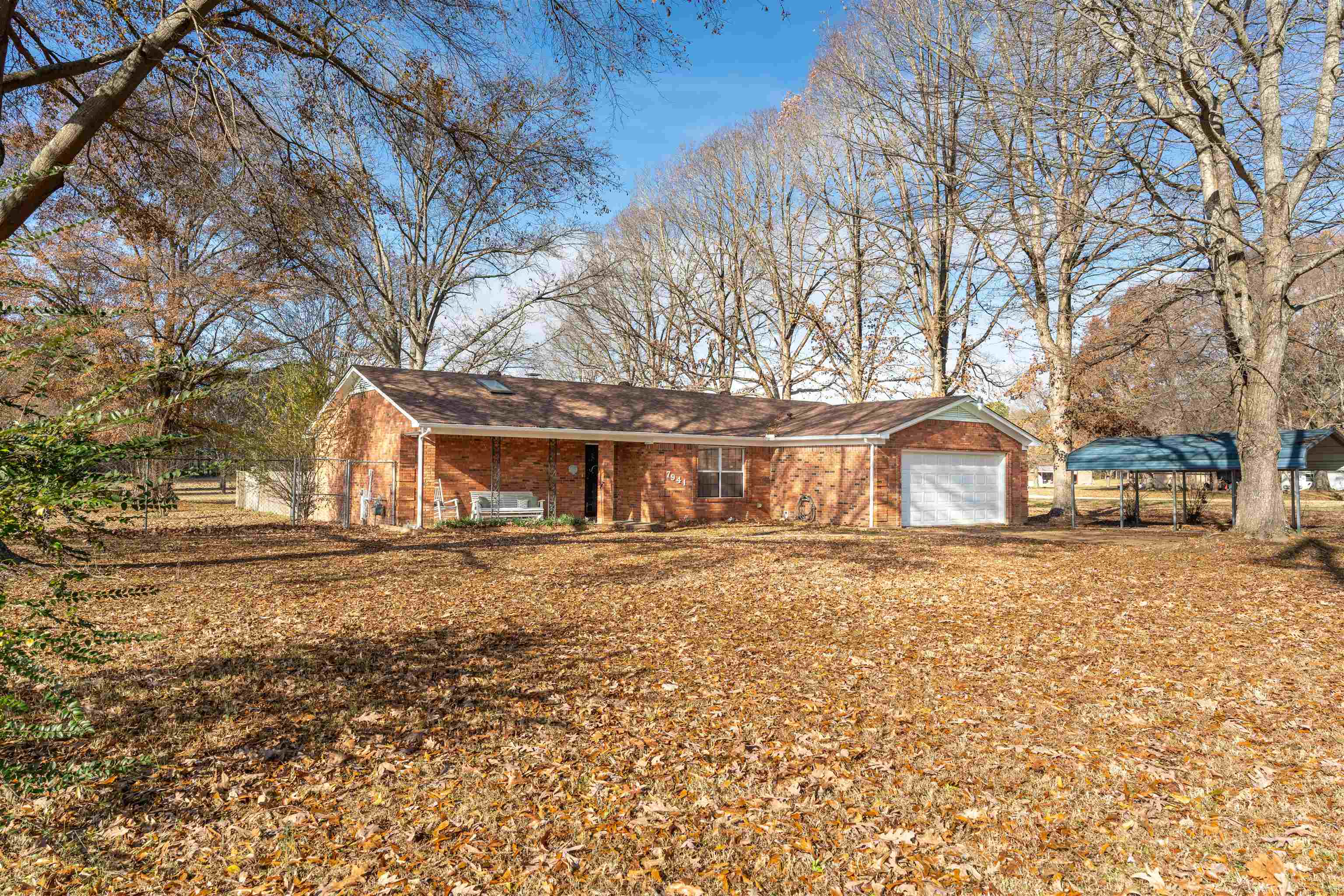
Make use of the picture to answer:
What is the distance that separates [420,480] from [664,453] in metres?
6.44

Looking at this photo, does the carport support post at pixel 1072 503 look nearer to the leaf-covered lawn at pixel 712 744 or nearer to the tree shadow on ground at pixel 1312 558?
the tree shadow on ground at pixel 1312 558

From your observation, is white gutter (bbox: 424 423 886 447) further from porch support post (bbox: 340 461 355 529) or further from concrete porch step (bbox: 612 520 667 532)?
porch support post (bbox: 340 461 355 529)

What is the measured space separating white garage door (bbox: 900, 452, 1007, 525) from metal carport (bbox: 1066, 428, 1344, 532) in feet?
6.66

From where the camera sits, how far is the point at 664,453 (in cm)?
2031

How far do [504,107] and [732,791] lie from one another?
30.2 feet

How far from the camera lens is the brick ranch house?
18.1 m

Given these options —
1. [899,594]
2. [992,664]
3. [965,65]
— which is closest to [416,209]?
[965,65]

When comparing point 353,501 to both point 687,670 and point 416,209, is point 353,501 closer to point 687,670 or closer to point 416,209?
point 416,209

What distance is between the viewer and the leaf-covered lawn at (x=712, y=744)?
3459 millimetres

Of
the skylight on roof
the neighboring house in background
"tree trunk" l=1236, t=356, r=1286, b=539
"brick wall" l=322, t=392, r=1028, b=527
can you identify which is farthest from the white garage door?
the neighboring house in background

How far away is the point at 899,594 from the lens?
973 centimetres

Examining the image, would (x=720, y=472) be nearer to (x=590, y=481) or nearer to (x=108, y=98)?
(x=590, y=481)

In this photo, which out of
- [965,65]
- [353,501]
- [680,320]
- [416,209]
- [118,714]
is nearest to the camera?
[118,714]

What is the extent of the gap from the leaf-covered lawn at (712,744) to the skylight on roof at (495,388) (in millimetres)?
11216
